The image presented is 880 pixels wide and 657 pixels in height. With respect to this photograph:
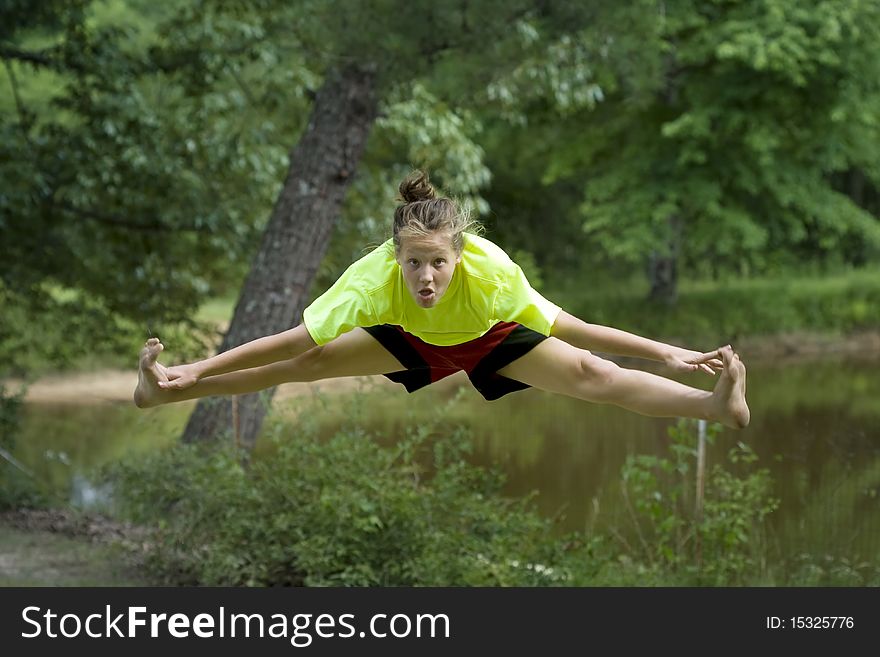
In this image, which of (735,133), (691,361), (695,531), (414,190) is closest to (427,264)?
(414,190)

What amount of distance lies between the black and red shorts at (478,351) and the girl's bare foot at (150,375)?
0.72 m

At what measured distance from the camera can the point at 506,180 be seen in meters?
24.2

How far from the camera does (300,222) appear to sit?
8.84 meters

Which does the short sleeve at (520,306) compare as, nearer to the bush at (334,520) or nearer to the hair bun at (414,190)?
the hair bun at (414,190)

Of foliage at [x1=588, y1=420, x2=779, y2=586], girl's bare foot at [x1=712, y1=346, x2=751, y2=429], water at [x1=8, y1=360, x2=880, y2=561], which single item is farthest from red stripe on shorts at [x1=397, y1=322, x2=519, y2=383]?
foliage at [x1=588, y1=420, x2=779, y2=586]

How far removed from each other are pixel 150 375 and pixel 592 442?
8.82m

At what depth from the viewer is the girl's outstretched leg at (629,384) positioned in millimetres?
3824

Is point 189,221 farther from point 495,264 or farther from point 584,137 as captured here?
point 584,137

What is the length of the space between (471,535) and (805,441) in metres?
4.09

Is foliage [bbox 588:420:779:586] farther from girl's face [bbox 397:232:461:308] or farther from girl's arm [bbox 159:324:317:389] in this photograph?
girl's face [bbox 397:232:461:308]

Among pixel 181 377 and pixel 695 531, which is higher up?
pixel 695 531

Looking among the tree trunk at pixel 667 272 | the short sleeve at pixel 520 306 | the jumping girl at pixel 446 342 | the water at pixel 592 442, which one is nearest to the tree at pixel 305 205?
the water at pixel 592 442

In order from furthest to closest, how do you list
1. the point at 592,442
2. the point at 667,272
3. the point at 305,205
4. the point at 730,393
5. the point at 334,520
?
the point at 667,272, the point at 592,442, the point at 305,205, the point at 334,520, the point at 730,393

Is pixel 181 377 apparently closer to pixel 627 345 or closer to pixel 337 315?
pixel 337 315
